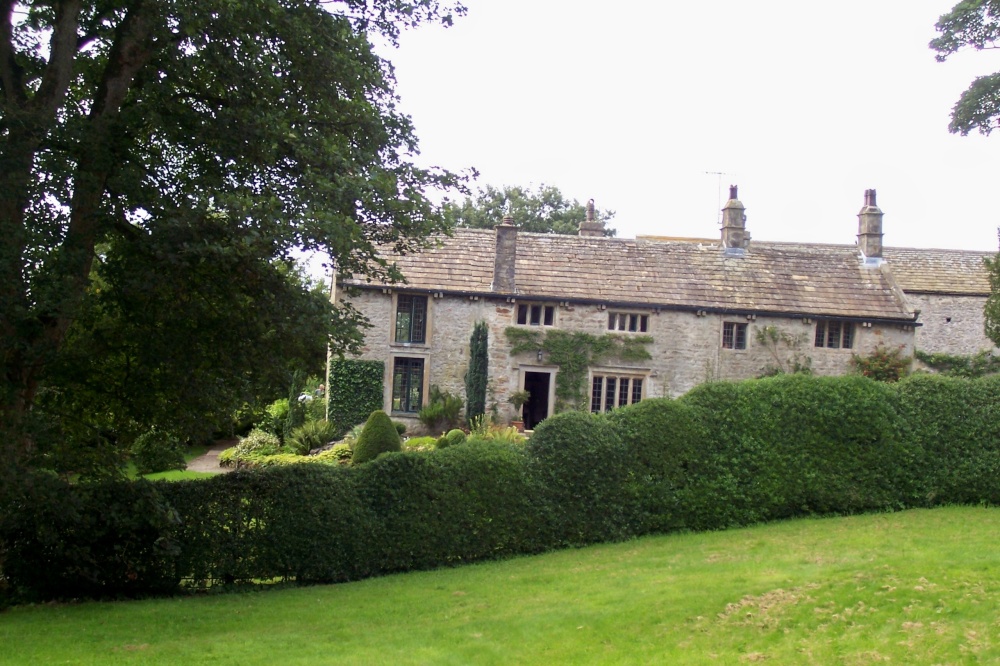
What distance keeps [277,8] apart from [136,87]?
2.92 meters

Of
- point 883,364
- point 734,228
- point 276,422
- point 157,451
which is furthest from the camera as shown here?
point 734,228

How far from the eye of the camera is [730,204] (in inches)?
1298

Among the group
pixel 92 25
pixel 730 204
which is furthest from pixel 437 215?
pixel 730 204

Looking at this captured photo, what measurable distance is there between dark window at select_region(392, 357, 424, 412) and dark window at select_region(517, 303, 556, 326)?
Answer: 3.62 meters

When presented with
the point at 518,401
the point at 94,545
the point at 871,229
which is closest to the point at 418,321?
the point at 518,401

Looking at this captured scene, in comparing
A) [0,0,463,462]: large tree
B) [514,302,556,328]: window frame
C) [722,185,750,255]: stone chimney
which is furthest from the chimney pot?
[0,0,463,462]: large tree

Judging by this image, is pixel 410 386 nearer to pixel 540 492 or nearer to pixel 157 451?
pixel 540 492

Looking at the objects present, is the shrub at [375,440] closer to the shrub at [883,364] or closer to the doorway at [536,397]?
the doorway at [536,397]

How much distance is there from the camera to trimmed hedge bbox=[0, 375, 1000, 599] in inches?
504

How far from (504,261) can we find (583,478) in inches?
608

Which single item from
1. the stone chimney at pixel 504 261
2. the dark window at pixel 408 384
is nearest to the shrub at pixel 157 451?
the dark window at pixel 408 384

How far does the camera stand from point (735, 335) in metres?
30.5

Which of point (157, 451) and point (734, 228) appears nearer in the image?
point (157, 451)

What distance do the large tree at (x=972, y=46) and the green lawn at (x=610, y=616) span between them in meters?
14.1
